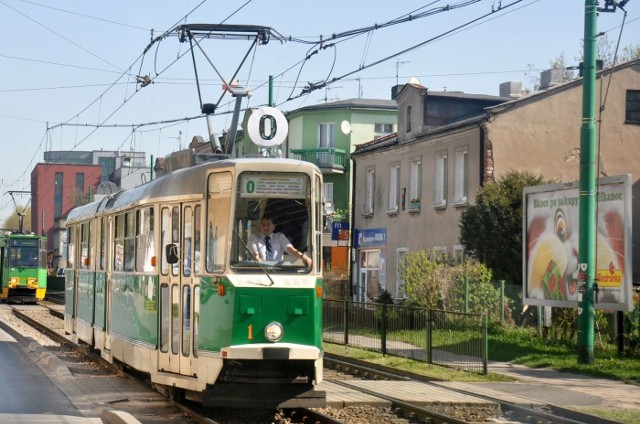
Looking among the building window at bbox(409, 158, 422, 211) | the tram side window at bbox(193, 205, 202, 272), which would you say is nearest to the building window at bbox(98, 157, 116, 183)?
the building window at bbox(409, 158, 422, 211)

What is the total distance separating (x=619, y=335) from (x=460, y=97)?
70.6ft

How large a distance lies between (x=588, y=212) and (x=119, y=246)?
849cm

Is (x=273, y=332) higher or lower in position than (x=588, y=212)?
lower

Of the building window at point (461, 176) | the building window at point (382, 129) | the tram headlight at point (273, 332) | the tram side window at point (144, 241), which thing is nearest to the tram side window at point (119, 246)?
the tram side window at point (144, 241)

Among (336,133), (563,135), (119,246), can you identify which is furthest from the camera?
(336,133)

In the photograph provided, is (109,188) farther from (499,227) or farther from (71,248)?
(499,227)

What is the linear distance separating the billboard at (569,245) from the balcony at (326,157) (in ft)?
118

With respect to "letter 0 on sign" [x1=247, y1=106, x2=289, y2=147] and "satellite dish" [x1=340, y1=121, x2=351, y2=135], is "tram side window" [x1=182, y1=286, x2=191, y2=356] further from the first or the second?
"satellite dish" [x1=340, y1=121, x2=351, y2=135]

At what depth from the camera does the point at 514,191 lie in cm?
3350

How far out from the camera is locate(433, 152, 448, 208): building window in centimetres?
3919

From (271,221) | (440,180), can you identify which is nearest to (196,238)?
(271,221)

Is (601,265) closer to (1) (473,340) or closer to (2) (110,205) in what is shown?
(1) (473,340)

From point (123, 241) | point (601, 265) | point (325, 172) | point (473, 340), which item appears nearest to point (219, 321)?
point (123, 241)

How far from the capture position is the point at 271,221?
13508mm
